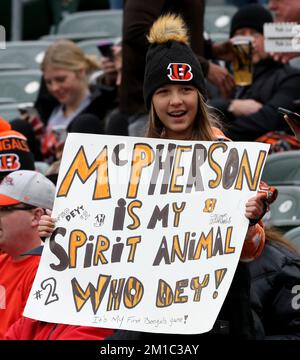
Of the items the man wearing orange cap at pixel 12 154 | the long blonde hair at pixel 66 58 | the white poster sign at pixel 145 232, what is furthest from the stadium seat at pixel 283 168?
the white poster sign at pixel 145 232

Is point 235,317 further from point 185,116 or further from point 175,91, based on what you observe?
point 175,91

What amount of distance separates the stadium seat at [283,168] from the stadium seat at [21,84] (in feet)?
10.7

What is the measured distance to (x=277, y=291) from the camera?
500 centimetres

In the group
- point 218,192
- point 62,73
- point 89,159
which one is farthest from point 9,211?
point 62,73

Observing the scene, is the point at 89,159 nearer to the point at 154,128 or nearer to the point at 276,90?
the point at 154,128

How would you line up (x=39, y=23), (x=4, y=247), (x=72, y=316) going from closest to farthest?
(x=72, y=316) < (x=4, y=247) < (x=39, y=23)

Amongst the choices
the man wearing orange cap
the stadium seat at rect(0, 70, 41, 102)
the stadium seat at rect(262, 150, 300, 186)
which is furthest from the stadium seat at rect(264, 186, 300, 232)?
the stadium seat at rect(0, 70, 41, 102)

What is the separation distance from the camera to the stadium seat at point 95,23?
11.1 meters

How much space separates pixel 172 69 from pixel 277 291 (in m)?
0.98

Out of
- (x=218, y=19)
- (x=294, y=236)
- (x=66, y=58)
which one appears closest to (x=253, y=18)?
(x=66, y=58)

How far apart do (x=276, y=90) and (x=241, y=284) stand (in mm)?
2993

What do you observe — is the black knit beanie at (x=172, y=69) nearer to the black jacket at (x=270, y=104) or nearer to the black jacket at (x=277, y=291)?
the black jacket at (x=277, y=291)

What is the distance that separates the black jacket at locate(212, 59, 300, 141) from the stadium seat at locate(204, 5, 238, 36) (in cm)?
302

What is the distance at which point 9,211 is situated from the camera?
5.17m
